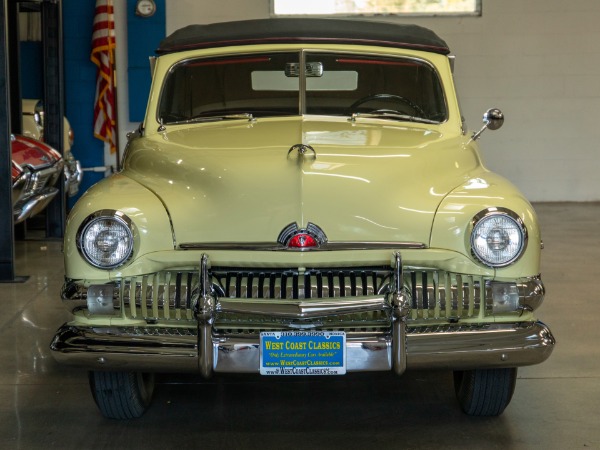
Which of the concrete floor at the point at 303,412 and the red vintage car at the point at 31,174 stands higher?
the red vintage car at the point at 31,174

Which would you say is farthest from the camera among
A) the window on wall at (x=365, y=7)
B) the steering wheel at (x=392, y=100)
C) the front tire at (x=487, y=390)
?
the window on wall at (x=365, y=7)

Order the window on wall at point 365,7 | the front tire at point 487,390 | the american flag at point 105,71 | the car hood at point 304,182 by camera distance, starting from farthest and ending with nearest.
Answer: the window on wall at point 365,7
the american flag at point 105,71
the front tire at point 487,390
the car hood at point 304,182

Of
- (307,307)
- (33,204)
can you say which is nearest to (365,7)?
(33,204)

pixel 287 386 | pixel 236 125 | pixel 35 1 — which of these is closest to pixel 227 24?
pixel 236 125

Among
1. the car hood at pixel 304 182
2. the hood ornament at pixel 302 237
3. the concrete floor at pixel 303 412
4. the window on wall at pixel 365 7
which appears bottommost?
the concrete floor at pixel 303 412

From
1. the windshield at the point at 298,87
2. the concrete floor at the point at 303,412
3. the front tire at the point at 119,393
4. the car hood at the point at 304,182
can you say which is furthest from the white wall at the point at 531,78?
the front tire at the point at 119,393

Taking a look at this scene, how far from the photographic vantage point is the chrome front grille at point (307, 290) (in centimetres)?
366

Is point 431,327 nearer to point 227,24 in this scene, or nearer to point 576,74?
point 227,24

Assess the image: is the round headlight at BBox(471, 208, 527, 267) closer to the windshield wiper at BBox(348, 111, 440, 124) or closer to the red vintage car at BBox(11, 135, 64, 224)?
the windshield wiper at BBox(348, 111, 440, 124)

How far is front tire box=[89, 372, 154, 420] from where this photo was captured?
402 centimetres

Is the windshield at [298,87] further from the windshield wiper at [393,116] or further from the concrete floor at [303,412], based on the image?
the concrete floor at [303,412]

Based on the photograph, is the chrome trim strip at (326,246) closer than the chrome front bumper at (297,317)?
No

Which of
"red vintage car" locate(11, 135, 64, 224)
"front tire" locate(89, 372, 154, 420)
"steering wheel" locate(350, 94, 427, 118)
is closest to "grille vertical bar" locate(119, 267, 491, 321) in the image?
"front tire" locate(89, 372, 154, 420)

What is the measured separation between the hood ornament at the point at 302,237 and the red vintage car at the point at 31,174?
500cm
